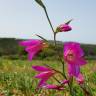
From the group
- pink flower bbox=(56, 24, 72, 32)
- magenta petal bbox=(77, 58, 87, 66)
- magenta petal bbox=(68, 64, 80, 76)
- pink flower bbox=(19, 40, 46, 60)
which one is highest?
pink flower bbox=(56, 24, 72, 32)

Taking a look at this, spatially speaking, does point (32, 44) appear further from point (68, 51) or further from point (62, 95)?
point (62, 95)

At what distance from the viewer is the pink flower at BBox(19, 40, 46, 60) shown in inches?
95.0

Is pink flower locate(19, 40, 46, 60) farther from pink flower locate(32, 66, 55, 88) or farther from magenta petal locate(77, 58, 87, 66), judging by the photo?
magenta petal locate(77, 58, 87, 66)

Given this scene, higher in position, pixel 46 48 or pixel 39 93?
pixel 46 48

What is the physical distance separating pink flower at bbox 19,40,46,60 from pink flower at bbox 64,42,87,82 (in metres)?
0.19

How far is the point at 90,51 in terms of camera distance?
4250 centimetres

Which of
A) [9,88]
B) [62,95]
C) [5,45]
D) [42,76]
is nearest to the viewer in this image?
[42,76]

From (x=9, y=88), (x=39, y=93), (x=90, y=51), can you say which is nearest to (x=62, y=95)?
(x=39, y=93)

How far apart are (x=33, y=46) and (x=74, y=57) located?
0.87 feet

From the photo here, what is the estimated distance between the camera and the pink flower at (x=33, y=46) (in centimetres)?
241

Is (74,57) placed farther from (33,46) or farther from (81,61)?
(33,46)

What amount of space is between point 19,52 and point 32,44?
125 ft

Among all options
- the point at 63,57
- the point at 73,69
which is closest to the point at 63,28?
the point at 63,57

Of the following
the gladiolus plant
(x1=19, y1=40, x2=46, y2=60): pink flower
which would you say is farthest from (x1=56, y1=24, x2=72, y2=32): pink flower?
(x1=19, y1=40, x2=46, y2=60): pink flower
